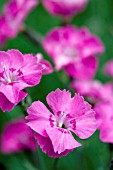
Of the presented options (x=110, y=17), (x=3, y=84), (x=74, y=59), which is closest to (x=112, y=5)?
(x=110, y=17)

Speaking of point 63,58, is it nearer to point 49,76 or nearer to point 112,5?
point 49,76

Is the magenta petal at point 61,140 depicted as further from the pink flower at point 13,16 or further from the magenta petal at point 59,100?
the pink flower at point 13,16

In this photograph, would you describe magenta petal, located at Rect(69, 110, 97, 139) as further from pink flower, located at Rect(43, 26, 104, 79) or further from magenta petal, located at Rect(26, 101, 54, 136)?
pink flower, located at Rect(43, 26, 104, 79)

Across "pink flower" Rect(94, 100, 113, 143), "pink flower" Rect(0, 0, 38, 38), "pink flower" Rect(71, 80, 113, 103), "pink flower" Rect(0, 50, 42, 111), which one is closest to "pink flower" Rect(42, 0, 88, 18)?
"pink flower" Rect(0, 0, 38, 38)

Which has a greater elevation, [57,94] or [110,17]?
[57,94]

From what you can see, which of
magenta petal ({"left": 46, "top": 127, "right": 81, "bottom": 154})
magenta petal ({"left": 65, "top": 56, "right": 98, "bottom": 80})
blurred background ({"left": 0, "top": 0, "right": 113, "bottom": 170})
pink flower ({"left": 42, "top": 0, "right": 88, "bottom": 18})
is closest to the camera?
magenta petal ({"left": 46, "top": 127, "right": 81, "bottom": 154})

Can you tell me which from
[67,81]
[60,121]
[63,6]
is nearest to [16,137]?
[67,81]
